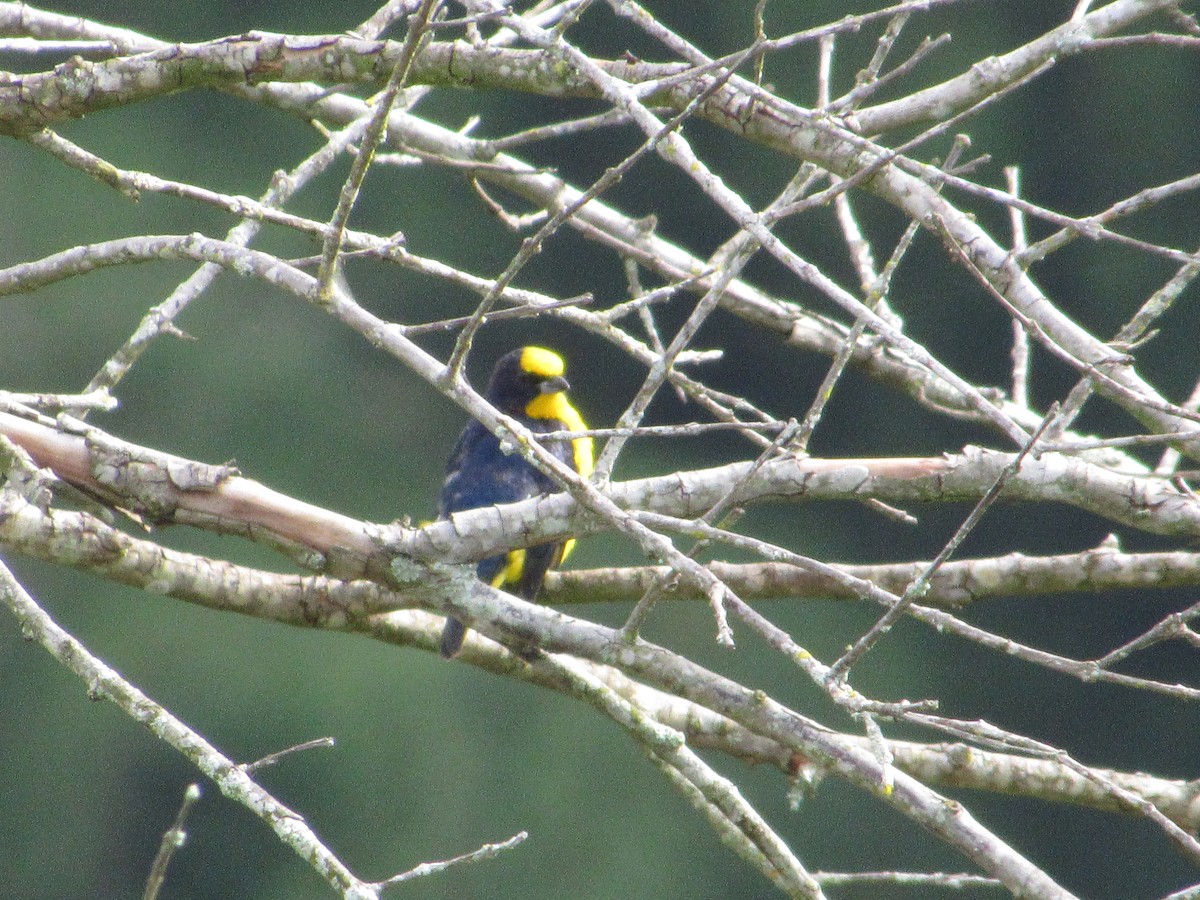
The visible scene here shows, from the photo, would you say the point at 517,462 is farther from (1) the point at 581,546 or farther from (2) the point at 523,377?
(1) the point at 581,546

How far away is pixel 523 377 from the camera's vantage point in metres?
4.50

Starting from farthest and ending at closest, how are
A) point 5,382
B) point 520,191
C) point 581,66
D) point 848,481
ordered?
point 5,382, point 520,191, point 848,481, point 581,66

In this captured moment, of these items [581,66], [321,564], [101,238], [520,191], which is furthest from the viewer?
[101,238]

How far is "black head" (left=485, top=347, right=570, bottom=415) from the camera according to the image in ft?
14.7

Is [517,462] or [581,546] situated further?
[581,546]

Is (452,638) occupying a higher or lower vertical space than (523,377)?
lower

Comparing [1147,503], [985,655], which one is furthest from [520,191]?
[985,655]

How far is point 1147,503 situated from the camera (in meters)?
2.14

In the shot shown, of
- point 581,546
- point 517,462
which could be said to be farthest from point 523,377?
point 581,546

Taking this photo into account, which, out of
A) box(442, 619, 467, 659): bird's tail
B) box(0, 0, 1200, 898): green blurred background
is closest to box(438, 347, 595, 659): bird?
box(442, 619, 467, 659): bird's tail

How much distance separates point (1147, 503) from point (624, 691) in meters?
1.10

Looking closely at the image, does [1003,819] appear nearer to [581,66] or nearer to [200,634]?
[200,634]

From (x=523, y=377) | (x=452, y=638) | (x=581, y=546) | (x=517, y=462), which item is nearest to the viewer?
(x=452, y=638)

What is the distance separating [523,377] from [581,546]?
16.9ft
